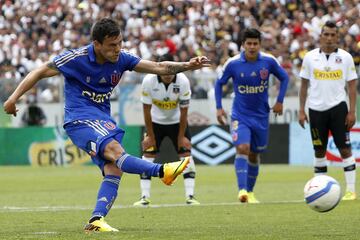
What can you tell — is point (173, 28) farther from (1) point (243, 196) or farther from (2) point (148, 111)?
(1) point (243, 196)

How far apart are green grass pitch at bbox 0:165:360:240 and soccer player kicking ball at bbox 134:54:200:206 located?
1.56 ft

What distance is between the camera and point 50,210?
1357cm

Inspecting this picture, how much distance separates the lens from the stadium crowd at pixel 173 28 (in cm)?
3009

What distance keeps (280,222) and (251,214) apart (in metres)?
1.28

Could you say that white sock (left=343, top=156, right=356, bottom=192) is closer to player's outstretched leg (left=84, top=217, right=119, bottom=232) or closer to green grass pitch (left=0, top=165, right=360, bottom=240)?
green grass pitch (left=0, top=165, right=360, bottom=240)

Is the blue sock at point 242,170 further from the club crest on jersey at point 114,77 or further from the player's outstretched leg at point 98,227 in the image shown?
the player's outstretched leg at point 98,227

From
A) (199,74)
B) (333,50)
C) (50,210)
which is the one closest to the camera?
(50,210)

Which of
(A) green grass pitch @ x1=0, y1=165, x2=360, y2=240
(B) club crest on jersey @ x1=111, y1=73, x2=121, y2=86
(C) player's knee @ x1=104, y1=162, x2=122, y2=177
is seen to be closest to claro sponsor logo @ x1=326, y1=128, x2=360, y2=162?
(A) green grass pitch @ x1=0, y1=165, x2=360, y2=240

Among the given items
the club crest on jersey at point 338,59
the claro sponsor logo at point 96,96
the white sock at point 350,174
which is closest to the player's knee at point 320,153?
the white sock at point 350,174

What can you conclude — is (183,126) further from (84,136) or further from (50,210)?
(84,136)

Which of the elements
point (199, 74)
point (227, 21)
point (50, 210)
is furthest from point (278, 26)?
point (50, 210)

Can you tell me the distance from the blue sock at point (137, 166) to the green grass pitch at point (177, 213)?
0.61 m

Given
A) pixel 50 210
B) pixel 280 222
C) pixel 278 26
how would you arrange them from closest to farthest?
pixel 280 222, pixel 50 210, pixel 278 26

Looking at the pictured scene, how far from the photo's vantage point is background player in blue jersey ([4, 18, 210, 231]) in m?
9.98
